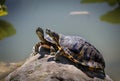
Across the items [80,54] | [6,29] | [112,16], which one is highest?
[112,16]

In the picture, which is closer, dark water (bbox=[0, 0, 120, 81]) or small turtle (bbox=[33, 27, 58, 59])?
small turtle (bbox=[33, 27, 58, 59])

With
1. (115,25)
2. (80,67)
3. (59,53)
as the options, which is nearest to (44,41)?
(59,53)

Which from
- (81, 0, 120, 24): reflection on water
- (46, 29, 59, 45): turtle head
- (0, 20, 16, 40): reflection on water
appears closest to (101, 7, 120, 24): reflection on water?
(81, 0, 120, 24): reflection on water

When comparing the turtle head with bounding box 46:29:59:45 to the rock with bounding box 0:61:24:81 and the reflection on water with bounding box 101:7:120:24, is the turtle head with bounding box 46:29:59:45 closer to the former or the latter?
the rock with bounding box 0:61:24:81

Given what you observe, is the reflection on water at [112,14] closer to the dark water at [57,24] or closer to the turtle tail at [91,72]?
the dark water at [57,24]

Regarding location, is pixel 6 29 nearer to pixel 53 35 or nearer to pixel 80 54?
pixel 53 35

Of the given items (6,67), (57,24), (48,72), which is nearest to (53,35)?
(48,72)

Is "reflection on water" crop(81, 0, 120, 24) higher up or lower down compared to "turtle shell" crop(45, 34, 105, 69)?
higher up
